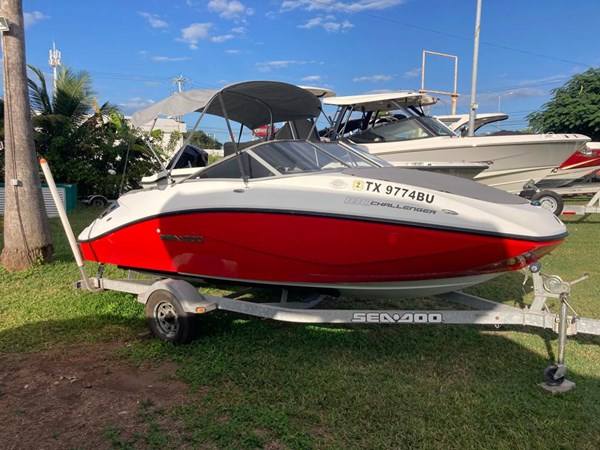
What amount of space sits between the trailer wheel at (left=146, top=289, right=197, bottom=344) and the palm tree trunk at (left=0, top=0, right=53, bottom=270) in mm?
3019

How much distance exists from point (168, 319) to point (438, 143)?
6512 millimetres

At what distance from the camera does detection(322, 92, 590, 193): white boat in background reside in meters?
8.88

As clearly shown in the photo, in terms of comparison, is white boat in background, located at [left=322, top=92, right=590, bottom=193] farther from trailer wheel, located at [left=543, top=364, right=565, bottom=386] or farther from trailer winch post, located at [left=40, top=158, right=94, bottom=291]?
trailer wheel, located at [left=543, top=364, right=565, bottom=386]

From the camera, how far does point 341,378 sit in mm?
3395

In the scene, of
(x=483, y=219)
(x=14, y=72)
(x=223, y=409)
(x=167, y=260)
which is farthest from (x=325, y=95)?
(x=223, y=409)

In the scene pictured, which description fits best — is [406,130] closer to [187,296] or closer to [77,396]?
[187,296]

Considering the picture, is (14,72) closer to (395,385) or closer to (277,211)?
(277,211)

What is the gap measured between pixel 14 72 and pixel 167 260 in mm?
3830

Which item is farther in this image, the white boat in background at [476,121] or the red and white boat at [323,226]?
the white boat in background at [476,121]

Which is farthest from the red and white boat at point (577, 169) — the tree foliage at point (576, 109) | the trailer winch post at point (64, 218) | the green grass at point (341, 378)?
the trailer winch post at point (64, 218)

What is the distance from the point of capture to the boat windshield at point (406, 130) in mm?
9250

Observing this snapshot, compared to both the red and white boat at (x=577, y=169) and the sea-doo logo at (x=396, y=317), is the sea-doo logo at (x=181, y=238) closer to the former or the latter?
the sea-doo logo at (x=396, y=317)

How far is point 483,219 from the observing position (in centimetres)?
311

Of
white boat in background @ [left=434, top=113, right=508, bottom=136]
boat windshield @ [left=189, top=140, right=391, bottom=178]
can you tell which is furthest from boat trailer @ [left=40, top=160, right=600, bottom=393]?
white boat in background @ [left=434, top=113, right=508, bottom=136]
